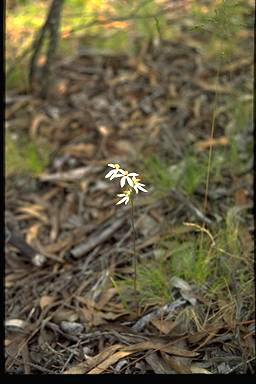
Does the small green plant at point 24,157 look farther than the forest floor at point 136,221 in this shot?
Yes

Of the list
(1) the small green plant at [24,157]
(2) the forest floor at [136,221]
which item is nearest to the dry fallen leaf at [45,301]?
(2) the forest floor at [136,221]

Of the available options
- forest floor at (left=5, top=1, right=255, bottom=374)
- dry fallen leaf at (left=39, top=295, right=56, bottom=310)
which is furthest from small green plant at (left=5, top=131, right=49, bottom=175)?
dry fallen leaf at (left=39, top=295, right=56, bottom=310)

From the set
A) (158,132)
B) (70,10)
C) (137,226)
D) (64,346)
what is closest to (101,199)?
(137,226)

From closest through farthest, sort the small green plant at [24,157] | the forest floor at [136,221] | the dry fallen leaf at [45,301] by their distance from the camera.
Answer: the forest floor at [136,221] → the dry fallen leaf at [45,301] → the small green plant at [24,157]

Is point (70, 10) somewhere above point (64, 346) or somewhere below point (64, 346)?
above

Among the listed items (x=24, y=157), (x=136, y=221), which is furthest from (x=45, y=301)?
(x=24, y=157)

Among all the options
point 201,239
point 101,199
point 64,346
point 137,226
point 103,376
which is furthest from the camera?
point 101,199

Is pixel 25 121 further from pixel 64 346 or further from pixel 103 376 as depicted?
pixel 103 376

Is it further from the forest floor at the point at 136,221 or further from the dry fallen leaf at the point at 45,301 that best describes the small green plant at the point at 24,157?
the dry fallen leaf at the point at 45,301

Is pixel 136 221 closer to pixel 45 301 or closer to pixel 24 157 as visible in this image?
pixel 45 301
